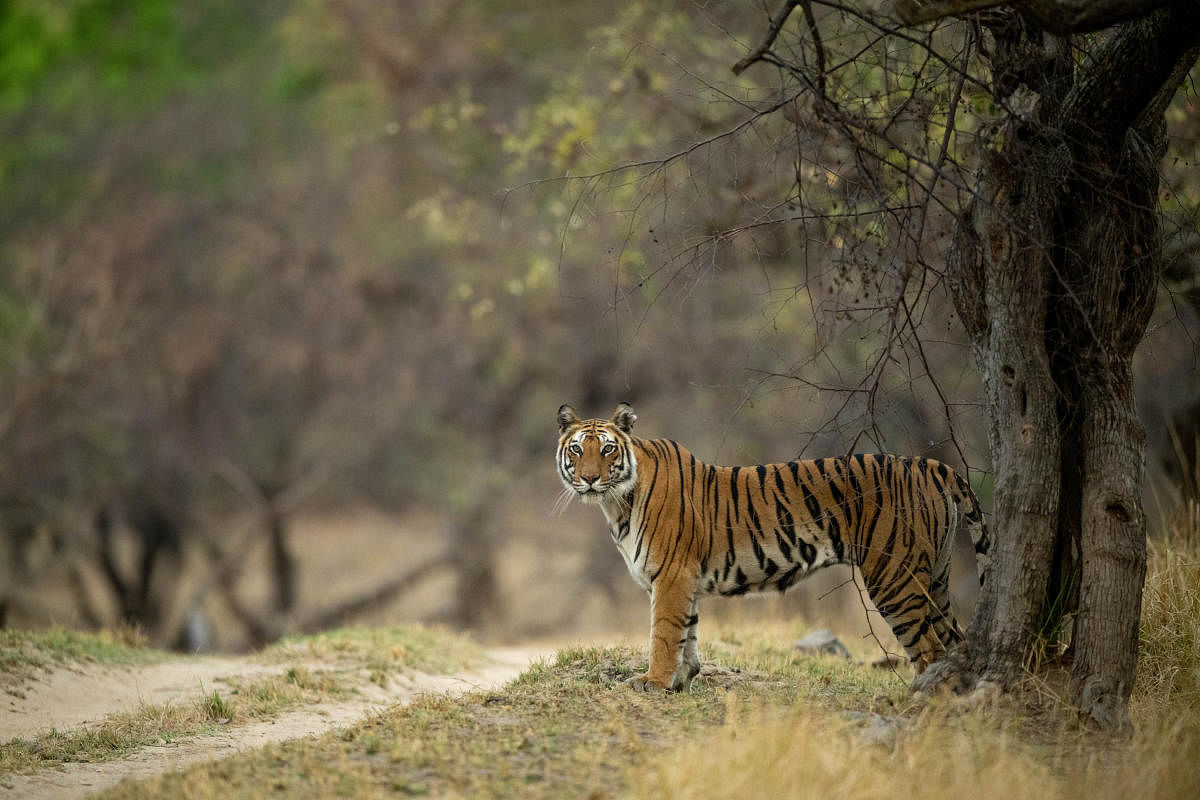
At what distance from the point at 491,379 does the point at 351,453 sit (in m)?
2.95

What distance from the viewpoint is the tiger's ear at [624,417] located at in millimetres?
8062

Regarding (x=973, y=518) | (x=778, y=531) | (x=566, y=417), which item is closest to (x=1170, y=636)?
Result: (x=973, y=518)

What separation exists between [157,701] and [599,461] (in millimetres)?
3743

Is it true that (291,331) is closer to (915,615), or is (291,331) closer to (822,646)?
(822,646)

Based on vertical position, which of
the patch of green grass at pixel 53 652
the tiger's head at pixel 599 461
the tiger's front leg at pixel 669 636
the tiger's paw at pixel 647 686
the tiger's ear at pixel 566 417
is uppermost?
the tiger's ear at pixel 566 417

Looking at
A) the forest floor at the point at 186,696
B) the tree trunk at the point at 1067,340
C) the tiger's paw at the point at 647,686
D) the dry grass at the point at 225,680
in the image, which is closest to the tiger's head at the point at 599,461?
the tiger's paw at the point at 647,686

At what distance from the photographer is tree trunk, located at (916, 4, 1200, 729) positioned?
6.47 m

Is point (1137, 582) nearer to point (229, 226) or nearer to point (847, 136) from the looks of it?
point (847, 136)

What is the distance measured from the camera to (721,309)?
771 inches

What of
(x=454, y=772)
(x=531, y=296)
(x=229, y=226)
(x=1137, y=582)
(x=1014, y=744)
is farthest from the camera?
(x=229, y=226)

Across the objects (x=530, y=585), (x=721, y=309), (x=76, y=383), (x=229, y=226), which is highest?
(x=229, y=226)

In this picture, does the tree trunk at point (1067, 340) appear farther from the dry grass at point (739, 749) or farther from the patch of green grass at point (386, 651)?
the patch of green grass at point (386, 651)

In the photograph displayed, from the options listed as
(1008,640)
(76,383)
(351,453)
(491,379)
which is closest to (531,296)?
(491,379)

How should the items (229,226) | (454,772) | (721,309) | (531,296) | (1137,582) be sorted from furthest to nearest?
(229,226) < (531,296) < (721,309) < (1137,582) < (454,772)
